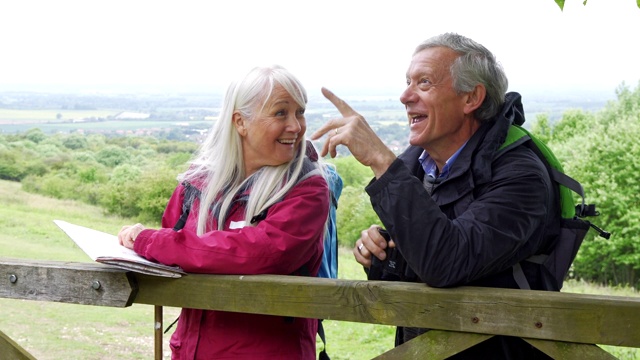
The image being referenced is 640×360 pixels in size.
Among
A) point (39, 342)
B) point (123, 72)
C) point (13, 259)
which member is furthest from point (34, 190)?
point (13, 259)

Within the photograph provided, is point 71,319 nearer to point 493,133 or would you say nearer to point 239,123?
point 239,123

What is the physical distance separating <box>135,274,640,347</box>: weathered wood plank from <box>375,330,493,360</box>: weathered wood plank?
0.02 m

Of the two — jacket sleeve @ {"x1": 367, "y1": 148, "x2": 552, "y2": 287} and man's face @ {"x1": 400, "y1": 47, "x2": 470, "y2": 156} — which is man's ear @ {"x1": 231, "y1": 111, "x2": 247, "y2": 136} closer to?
man's face @ {"x1": 400, "y1": 47, "x2": 470, "y2": 156}

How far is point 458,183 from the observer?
1.66m

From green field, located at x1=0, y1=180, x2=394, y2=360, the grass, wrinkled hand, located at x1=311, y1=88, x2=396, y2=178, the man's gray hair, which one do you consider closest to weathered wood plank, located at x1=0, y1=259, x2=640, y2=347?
wrinkled hand, located at x1=311, y1=88, x2=396, y2=178

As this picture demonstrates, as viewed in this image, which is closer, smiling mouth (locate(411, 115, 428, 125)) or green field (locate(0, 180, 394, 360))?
smiling mouth (locate(411, 115, 428, 125))

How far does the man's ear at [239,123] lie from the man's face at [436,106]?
0.39 metres

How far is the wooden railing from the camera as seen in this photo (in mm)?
1431

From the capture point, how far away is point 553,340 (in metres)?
1.45

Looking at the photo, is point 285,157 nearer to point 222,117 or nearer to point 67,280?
point 222,117

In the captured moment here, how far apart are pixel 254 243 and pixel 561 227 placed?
61 cm

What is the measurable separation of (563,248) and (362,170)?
10.2 meters

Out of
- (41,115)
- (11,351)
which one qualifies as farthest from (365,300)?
(41,115)

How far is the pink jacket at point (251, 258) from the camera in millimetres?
1710
